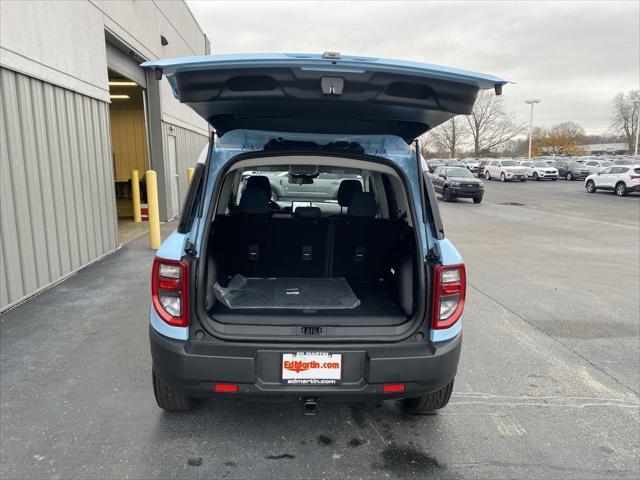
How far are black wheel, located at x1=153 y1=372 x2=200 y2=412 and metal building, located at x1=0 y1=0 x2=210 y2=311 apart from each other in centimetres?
300

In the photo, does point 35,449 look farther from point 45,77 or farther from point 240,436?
point 45,77

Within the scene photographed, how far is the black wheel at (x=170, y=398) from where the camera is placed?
2877 mm

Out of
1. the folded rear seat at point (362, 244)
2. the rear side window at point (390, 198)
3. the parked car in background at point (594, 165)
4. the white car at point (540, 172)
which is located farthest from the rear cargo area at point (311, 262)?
the parked car in background at point (594, 165)

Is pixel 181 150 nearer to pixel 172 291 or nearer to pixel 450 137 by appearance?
pixel 172 291

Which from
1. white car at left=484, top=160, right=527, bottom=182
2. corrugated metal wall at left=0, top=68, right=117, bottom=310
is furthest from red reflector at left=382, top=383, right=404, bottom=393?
white car at left=484, top=160, right=527, bottom=182

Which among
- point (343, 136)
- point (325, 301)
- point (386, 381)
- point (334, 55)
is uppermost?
point (334, 55)

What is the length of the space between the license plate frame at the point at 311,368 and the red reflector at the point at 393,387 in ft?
0.81

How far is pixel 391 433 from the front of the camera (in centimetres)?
289

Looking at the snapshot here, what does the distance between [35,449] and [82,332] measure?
1938 mm

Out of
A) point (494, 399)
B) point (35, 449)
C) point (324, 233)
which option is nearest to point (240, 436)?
point (35, 449)

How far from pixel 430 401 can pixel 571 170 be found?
40011 mm

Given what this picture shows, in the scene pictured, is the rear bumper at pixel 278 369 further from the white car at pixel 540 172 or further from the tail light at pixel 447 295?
the white car at pixel 540 172

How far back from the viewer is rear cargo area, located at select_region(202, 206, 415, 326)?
3043 mm

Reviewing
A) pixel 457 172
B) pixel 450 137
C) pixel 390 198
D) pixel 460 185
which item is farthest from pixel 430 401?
pixel 450 137
